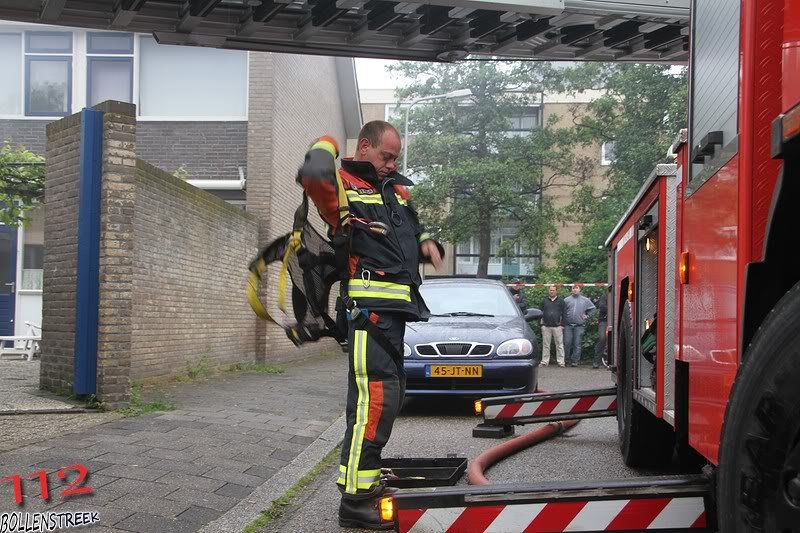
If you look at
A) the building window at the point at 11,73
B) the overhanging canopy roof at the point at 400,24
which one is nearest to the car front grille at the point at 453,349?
the overhanging canopy roof at the point at 400,24

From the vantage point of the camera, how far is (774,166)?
262cm

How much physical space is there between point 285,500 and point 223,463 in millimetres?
897

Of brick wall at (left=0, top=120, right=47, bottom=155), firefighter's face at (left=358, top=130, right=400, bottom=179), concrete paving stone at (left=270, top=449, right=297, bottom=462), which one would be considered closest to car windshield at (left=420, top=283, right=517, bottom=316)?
concrete paving stone at (left=270, top=449, right=297, bottom=462)

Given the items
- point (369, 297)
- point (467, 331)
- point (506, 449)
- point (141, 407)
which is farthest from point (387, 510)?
point (467, 331)

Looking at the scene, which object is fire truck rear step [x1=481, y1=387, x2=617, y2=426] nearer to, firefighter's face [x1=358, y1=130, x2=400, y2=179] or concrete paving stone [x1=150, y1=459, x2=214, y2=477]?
concrete paving stone [x1=150, y1=459, x2=214, y2=477]

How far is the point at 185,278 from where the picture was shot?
12.7 metres

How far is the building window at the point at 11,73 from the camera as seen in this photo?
64.0 ft

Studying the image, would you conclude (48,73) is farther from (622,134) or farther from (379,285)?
(622,134)

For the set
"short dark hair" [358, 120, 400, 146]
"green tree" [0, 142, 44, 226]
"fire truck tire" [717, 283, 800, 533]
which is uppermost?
"green tree" [0, 142, 44, 226]

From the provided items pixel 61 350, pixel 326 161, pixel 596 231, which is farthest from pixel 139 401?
pixel 596 231

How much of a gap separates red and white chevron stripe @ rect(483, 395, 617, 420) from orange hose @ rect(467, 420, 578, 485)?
215mm

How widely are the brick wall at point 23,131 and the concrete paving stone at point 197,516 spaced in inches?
639

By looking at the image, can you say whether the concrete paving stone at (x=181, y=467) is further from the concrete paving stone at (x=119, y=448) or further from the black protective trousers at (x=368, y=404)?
the black protective trousers at (x=368, y=404)

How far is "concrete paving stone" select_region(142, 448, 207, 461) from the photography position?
6.19 meters
